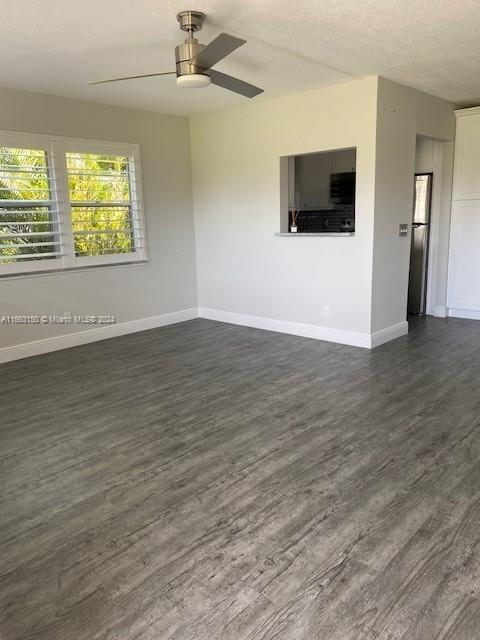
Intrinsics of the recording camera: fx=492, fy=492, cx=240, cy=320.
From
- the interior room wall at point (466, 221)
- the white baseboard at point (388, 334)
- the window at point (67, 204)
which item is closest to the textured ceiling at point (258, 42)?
the window at point (67, 204)

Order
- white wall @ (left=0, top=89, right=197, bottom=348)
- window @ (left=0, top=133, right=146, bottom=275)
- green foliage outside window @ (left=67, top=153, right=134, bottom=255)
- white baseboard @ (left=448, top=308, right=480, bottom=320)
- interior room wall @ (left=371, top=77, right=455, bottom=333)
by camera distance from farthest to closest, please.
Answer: white baseboard @ (left=448, top=308, right=480, bottom=320), green foliage outside window @ (left=67, top=153, right=134, bottom=255), white wall @ (left=0, top=89, right=197, bottom=348), window @ (left=0, top=133, right=146, bottom=275), interior room wall @ (left=371, top=77, right=455, bottom=333)

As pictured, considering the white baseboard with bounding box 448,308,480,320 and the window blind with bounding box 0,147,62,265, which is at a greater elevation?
the window blind with bounding box 0,147,62,265

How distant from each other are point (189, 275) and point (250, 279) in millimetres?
944

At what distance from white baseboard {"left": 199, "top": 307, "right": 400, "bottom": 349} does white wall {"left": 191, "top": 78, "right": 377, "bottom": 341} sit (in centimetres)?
5

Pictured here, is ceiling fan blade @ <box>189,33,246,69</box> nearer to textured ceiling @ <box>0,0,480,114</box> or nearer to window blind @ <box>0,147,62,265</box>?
textured ceiling @ <box>0,0,480,114</box>

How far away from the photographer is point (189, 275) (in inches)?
248

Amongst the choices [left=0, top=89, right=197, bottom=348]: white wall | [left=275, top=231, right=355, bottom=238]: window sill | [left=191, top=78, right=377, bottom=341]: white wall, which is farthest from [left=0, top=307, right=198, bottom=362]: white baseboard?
[left=275, top=231, right=355, bottom=238]: window sill

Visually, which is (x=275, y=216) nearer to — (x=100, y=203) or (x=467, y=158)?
(x=100, y=203)

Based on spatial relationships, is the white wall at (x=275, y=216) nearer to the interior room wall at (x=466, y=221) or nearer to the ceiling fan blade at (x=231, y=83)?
the ceiling fan blade at (x=231, y=83)

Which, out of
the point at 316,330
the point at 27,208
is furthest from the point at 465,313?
the point at 27,208

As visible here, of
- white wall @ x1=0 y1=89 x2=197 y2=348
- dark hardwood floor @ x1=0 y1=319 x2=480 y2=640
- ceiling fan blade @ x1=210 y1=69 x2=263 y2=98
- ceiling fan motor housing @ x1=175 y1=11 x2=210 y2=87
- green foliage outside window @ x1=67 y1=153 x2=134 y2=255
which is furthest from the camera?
green foliage outside window @ x1=67 y1=153 x2=134 y2=255

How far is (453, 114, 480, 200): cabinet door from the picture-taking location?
5.35 meters

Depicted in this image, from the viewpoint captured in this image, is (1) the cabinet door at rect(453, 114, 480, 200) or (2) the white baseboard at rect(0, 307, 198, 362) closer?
(2) the white baseboard at rect(0, 307, 198, 362)

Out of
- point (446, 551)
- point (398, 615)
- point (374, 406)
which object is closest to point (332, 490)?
point (446, 551)
